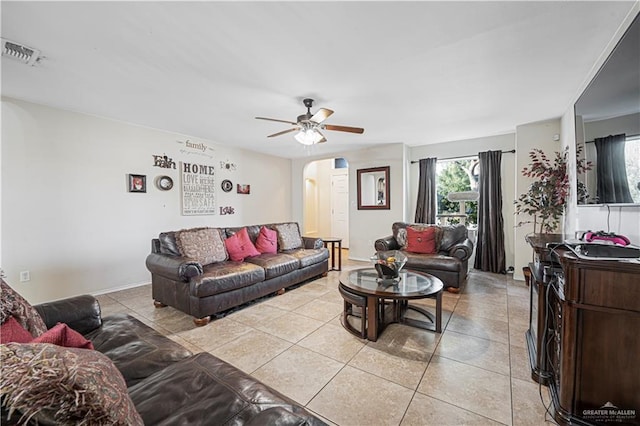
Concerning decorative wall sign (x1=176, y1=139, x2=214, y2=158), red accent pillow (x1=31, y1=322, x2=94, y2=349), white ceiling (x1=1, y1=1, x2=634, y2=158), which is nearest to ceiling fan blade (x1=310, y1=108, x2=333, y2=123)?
white ceiling (x1=1, y1=1, x2=634, y2=158)

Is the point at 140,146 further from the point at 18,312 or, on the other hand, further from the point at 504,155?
the point at 504,155

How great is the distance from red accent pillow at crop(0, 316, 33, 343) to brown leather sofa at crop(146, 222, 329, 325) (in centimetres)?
159

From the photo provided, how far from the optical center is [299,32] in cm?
190

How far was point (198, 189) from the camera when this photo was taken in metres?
4.86

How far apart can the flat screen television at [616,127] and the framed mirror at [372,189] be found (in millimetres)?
3427

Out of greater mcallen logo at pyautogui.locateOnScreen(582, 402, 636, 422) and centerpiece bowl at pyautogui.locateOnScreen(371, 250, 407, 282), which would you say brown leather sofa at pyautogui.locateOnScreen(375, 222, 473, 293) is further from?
greater mcallen logo at pyautogui.locateOnScreen(582, 402, 636, 422)

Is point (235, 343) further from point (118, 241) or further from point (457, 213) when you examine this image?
point (457, 213)

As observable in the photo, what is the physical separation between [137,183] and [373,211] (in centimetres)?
431

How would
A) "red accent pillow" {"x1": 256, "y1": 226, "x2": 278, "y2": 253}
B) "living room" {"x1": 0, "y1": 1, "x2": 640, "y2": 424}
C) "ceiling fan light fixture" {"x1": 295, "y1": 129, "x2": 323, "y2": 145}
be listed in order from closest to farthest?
"living room" {"x1": 0, "y1": 1, "x2": 640, "y2": 424} < "ceiling fan light fixture" {"x1": 295, "y1": 129, "x2": 323, "y2": 145} < "red accent pillow" {"x1": 256, "y1": 226, "x2": 278, "y2": 253}

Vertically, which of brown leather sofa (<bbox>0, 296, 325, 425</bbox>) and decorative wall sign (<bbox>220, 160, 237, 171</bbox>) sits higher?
decorative wall sign (<bbox>220, 160, 237, 171</bbox>)

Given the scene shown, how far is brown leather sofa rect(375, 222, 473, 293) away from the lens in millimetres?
3583

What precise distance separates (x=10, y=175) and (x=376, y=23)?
13.8 ft

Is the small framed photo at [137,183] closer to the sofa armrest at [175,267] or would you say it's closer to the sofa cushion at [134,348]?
the sofa armrest at [175,267]

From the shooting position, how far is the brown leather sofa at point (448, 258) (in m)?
3.58
